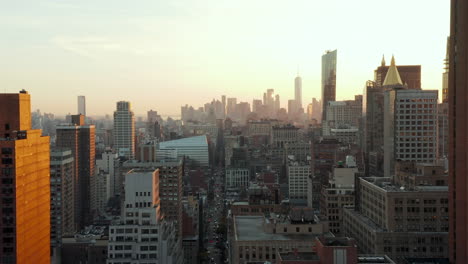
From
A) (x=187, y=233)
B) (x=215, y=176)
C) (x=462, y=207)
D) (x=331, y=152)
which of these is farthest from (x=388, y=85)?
(x=462, y=207)

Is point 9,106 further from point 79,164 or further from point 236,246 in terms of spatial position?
point 79,164

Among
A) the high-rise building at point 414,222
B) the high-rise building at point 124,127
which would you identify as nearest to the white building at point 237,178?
the high-rise building at point 124,127

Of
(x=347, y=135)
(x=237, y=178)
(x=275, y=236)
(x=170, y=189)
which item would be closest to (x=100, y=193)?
(x=237, y=178)

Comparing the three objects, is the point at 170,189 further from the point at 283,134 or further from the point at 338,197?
the point at 283,134

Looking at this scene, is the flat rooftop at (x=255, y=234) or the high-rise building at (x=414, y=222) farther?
the high-rise building at (x=414, y=222)

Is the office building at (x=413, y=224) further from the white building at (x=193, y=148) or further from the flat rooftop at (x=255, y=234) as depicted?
the white building at (x=193, y=148)

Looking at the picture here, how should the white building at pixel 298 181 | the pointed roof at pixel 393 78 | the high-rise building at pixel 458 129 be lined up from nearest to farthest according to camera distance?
the high-rise building at pixel 458 129 < the pointed roof at pixel 393 78 < the white building at pixel 298 181
